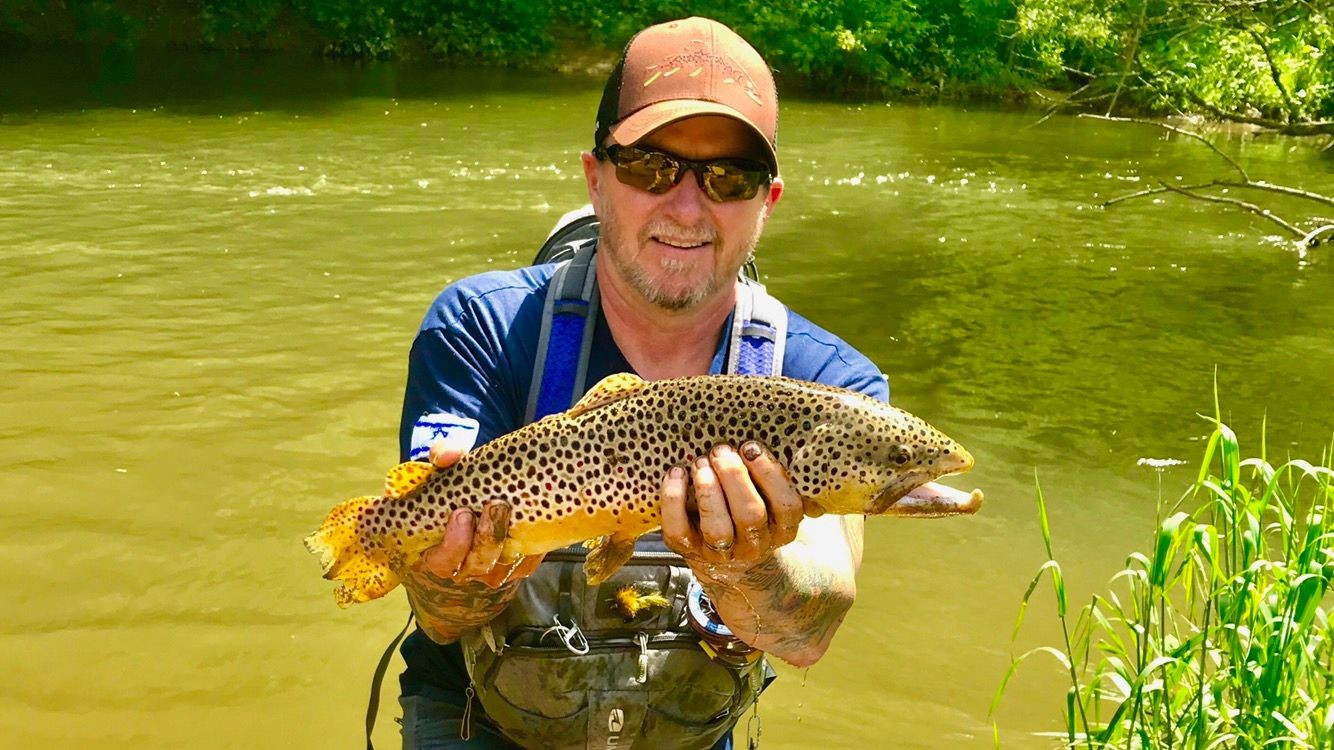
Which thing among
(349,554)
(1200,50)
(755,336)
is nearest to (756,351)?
(755,336)

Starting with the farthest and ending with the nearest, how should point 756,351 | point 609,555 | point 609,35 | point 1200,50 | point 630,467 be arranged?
point 609,35
point 1200,50
point 756,351
point 609,555
point 630,467

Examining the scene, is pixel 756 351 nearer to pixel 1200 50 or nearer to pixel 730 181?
pixel 730 181

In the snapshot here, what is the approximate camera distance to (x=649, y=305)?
A: 3596 millimetres

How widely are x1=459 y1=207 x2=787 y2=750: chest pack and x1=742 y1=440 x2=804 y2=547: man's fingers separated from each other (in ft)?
2.48

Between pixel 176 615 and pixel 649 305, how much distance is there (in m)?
3.86

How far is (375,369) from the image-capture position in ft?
31.8

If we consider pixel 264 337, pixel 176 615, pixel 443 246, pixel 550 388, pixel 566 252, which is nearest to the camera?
pixel 550 388

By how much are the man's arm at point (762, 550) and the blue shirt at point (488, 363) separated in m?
0.52

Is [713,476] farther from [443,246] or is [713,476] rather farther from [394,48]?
[394,48]

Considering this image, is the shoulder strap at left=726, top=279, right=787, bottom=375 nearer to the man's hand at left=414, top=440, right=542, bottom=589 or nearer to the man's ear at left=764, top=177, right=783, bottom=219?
the man's ear at left=764, top=177, right=783, bottom=219

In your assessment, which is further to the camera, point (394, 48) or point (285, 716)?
point (394, 48)

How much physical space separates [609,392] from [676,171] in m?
0.87

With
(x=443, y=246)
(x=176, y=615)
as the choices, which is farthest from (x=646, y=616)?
(x=443, y=246)

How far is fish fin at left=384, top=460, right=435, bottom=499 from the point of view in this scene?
9.79 ft
